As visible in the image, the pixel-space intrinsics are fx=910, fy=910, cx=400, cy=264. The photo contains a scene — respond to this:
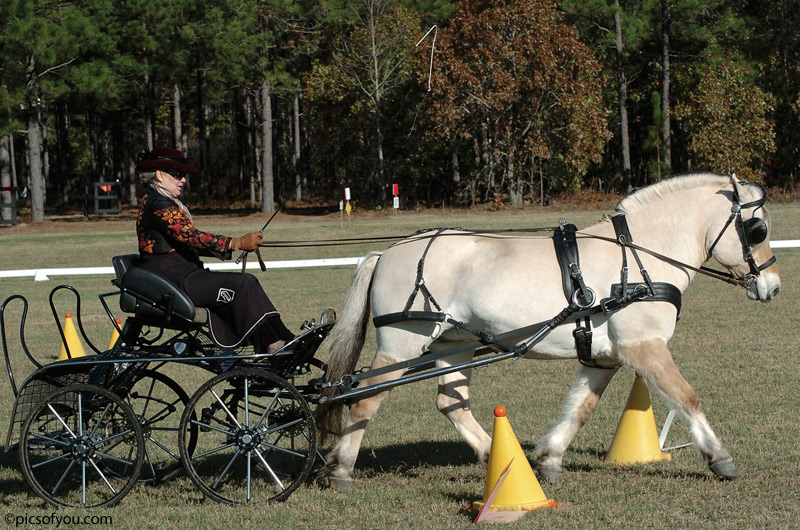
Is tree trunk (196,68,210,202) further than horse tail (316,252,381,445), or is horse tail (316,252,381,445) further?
tree trunk (196,68,210,202)

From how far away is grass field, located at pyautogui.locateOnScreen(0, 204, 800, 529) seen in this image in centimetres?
523

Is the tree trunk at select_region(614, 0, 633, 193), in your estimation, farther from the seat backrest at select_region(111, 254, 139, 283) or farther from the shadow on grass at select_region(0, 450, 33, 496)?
the seat backrest at select_region(111, 254, 139, 283)

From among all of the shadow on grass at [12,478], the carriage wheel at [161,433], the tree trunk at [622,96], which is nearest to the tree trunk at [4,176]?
the tree trunk at [622,96]

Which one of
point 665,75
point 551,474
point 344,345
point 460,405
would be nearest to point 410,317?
point 344,345

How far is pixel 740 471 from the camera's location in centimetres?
588

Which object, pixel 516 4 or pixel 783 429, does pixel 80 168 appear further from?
pixel 783 429

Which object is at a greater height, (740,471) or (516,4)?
(516,4)

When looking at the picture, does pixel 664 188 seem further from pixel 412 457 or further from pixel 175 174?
pixel 175 174

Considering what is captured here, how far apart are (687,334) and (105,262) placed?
1653 centimetres

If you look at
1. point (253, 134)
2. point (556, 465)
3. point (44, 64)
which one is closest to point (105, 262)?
point (44, 64)

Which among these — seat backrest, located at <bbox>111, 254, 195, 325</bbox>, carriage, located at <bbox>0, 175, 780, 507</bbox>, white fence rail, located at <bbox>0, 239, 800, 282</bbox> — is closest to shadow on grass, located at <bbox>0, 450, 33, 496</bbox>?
carriage, located at <bbox>0, 175, 780, 507</bbox>

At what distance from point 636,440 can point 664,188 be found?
173cm

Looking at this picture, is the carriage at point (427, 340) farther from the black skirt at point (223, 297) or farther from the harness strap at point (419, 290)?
the black skirt at point (223, 297)

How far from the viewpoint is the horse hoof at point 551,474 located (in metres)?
5.86
